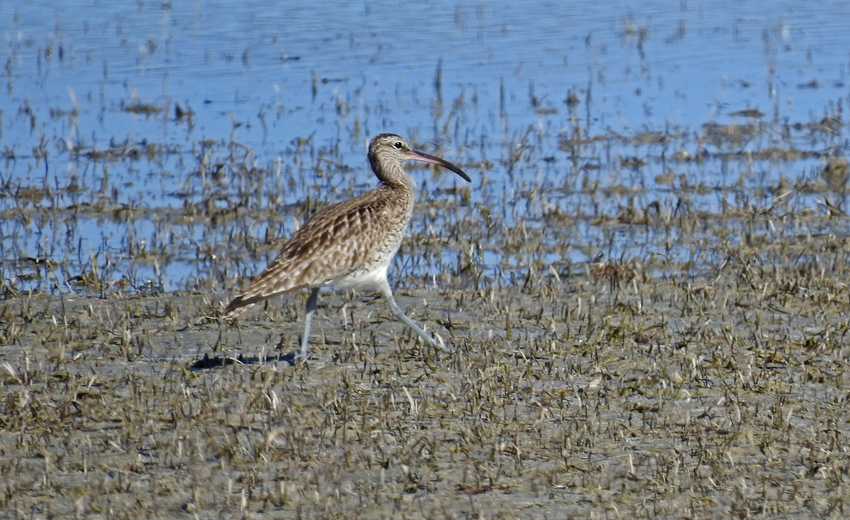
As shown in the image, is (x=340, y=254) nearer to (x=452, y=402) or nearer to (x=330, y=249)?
(x=330, y=249)

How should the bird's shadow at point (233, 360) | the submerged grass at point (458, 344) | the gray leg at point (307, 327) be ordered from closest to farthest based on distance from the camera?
the submerged grass at point (458, 344) → the bird's shadow at point (233, 360) → the gray leg at point (307, 327)

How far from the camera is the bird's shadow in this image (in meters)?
8.26

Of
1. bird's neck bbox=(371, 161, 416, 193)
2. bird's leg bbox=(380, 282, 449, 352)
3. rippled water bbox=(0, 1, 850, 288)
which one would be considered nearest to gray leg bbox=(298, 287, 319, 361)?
bird's leg bbox=(380, 282, 449, 352)

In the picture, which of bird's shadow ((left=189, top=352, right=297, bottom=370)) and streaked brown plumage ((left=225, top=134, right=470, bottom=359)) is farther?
streaked brown plumage ((left=225, top=134, right=470, bottom=359))

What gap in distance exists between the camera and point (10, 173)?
46.2 ft

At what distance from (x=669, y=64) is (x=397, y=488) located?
1427 centimetres

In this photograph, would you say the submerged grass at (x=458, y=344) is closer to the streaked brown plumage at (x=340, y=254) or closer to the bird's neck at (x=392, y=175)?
the streaked brown plumage at (x=340, y=254)

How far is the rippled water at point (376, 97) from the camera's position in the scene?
44.0 ft

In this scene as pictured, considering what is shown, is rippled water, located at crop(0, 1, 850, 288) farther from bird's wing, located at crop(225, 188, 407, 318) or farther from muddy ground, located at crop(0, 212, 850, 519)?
bird's wing, located at crop(225, 188, 407, 318)

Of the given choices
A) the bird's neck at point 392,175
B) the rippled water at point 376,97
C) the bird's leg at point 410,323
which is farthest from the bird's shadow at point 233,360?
the rippled water at point 376,97

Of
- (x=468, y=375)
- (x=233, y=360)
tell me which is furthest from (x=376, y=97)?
(x=468, y=375)

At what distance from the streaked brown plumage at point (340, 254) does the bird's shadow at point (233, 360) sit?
0.18 m

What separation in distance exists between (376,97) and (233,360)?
380 inches

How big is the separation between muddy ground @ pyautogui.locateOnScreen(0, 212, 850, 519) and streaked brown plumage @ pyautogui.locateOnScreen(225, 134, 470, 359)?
0.32 metres
